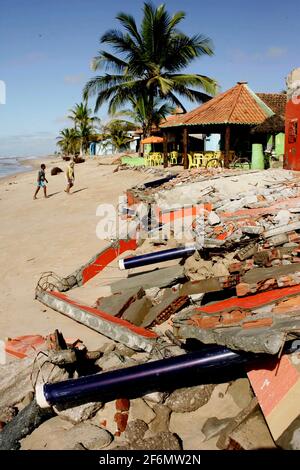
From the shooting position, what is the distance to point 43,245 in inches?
416

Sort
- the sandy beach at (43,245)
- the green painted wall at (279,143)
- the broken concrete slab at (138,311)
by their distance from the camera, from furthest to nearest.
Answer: the green painted wall at (279,143)
the sandy beach at (43,245)
the broken concrete slab at (138,311)

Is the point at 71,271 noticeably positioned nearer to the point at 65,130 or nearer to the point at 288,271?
the point at 288,271

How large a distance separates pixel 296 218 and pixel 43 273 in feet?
17.1

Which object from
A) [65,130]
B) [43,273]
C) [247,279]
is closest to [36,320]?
[43,273]

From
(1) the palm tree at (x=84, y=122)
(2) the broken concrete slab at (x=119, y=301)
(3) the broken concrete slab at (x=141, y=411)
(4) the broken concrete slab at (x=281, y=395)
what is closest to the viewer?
(4) the broken concrete slab at (x=281, y=395)

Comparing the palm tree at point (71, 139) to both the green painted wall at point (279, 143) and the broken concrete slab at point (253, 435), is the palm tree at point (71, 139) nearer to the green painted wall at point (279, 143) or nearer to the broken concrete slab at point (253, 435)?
the green painted wall at point (279, 143)

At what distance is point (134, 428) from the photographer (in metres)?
3.62

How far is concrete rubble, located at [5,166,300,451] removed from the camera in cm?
329

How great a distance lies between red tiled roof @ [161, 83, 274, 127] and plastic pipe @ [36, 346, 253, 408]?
52.3 feet

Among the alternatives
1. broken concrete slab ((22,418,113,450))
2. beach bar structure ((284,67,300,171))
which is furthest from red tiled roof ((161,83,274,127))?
broken concrete slab ((22,418,113,450))

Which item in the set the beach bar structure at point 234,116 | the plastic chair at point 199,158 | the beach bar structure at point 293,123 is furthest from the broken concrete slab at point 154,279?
the plastic chair at point 199,158

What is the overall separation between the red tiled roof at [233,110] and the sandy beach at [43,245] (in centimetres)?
389

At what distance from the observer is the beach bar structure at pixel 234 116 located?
18.4m

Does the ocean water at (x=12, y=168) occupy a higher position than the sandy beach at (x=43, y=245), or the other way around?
the ocean water at (x=12, y=168)
